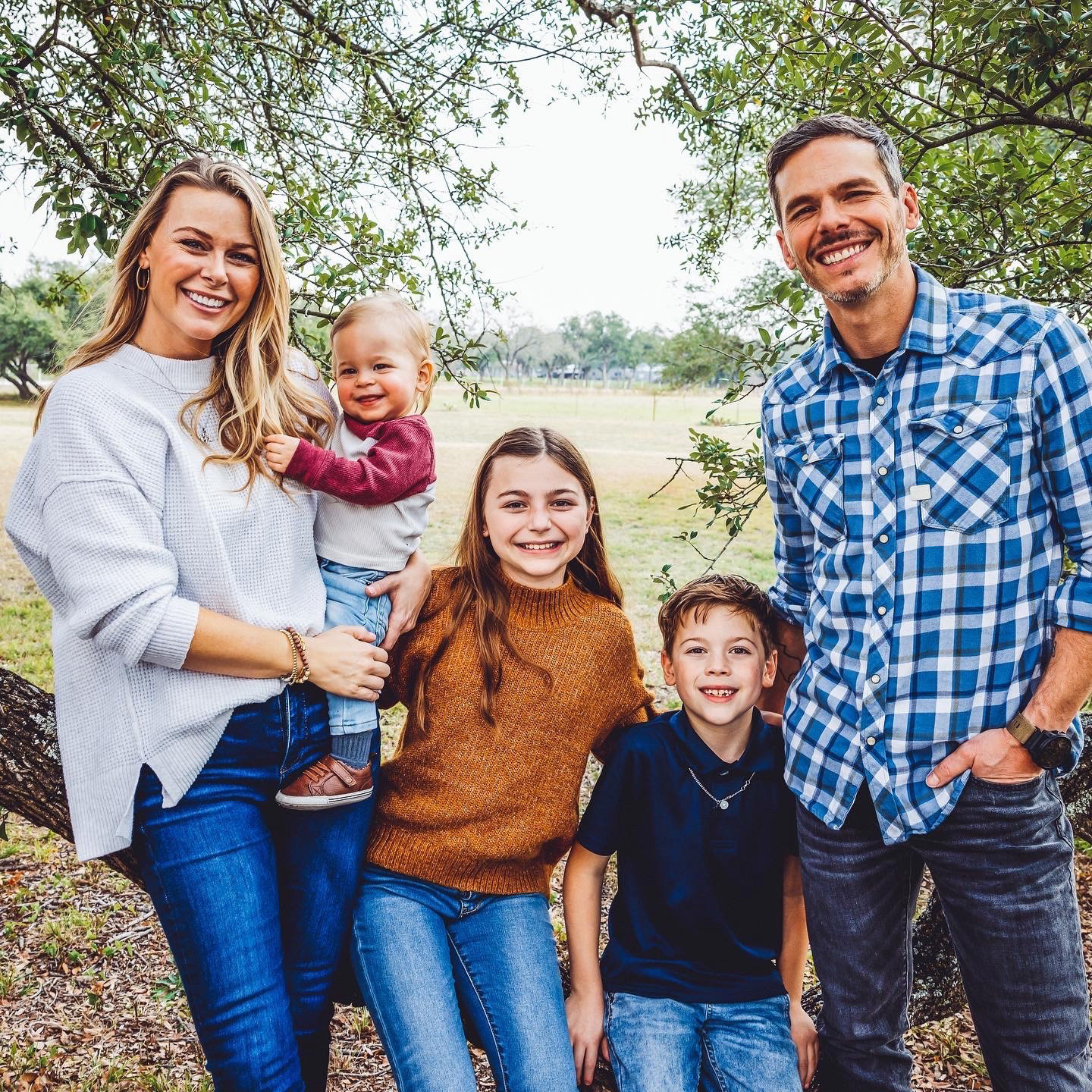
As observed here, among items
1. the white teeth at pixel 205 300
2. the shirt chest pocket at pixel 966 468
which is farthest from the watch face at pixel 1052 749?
the white teeth at pixel 205 300

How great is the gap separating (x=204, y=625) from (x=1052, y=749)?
5.52ft

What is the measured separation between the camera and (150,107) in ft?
10.7

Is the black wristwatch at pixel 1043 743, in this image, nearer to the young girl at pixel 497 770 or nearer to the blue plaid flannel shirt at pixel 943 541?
the blue plaid flannel shirt at pixel 943 541

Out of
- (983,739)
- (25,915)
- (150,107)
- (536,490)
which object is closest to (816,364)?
(536,490)

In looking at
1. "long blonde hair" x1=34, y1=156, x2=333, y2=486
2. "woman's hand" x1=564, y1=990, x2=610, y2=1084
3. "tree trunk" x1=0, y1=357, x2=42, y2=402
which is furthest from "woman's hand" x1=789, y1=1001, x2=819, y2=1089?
"tree trunk" x1=0, y1=357, x2=42, y2=402

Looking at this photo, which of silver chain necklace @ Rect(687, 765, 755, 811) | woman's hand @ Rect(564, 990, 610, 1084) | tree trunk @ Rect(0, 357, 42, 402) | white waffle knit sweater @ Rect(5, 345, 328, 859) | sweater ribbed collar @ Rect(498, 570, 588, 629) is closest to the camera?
white waffle knit sweater @ Rect(5, 345, 328, 859)

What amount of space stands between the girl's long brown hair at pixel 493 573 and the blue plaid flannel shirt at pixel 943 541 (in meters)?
0.66

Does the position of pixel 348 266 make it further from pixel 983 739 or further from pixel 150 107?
pixel 983 739

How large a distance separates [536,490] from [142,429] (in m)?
0.95

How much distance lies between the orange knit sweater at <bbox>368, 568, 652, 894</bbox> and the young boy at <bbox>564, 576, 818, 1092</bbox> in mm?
103

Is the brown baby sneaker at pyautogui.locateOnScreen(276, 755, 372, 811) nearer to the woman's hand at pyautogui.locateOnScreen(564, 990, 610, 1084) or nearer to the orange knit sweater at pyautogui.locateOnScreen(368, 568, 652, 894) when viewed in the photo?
the orange knit sweater at pyautogui.locateOnScreen(368, 568, 652, 894)

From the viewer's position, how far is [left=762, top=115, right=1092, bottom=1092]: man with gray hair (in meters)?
1.82

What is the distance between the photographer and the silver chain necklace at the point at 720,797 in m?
2.17

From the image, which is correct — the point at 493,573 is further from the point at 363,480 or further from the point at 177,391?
the point at 177,391
